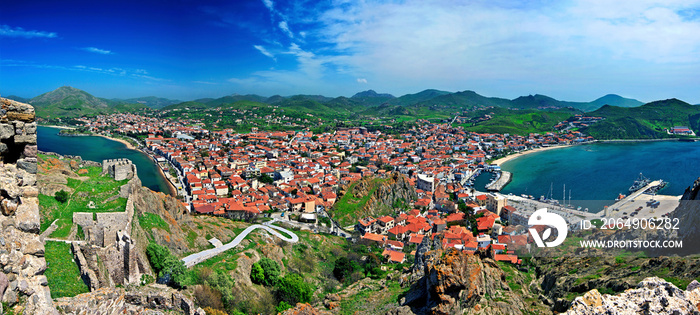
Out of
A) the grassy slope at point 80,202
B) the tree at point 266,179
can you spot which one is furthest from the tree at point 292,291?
the tree at point 266,179

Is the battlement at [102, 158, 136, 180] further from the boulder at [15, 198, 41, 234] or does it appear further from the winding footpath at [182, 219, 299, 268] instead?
the boulder at [15, 198, 41, 234]

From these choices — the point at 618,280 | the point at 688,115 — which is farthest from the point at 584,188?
the point at 688,115

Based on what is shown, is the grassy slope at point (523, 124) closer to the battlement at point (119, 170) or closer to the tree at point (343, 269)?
the tree at point (343, 269)

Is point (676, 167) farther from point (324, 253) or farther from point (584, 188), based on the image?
point (324, 253)

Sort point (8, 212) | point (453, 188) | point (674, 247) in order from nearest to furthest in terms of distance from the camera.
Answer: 1. point (8, 212)
2. point (674, 247)
3. point (453, 188)

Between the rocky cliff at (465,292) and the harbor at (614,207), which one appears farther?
the harbor at (614,207)

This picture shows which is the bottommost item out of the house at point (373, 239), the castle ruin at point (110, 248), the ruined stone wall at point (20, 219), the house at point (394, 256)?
the house at point (373, 239)
